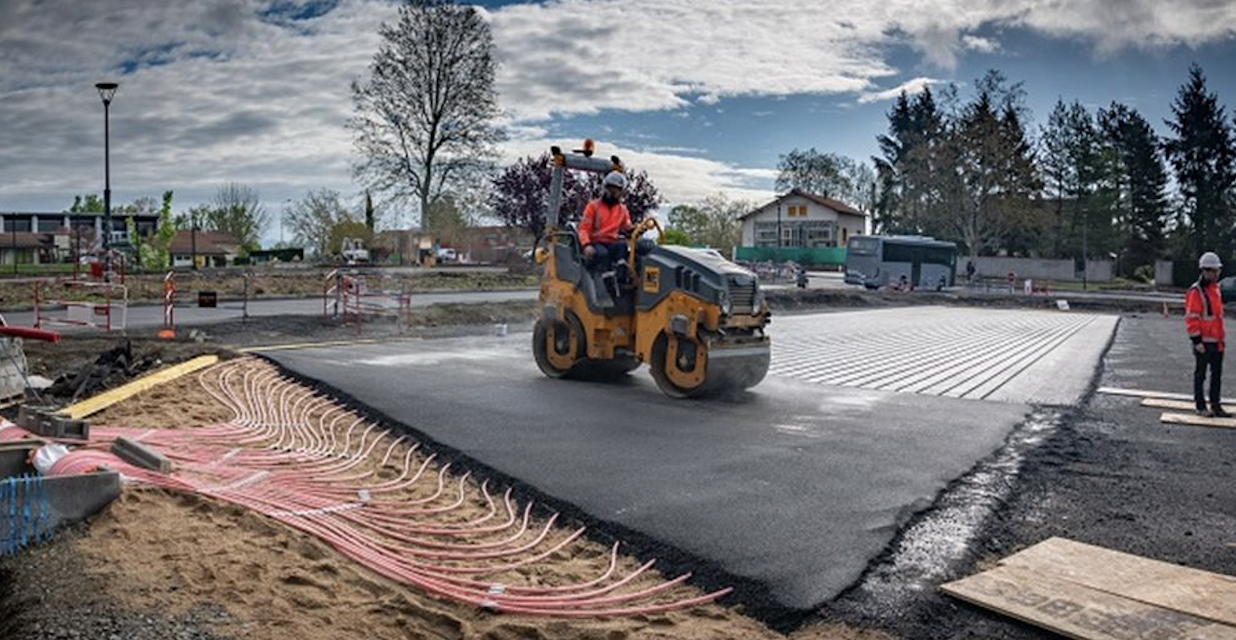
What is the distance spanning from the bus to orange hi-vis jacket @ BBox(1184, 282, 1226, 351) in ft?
115

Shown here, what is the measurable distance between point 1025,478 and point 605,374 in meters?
5.17

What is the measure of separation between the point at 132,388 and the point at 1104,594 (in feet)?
25.7

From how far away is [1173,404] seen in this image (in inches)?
371


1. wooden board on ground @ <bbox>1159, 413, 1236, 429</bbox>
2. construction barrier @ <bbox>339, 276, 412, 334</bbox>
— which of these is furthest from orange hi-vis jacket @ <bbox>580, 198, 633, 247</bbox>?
construction barrier @ <bbox>339, 276, 412, 334</bbox>

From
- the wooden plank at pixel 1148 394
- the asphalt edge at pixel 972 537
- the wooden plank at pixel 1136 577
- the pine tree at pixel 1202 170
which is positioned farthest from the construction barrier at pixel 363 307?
the pine tree at pixel 1202 170

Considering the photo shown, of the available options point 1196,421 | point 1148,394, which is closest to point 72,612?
point 1196,421

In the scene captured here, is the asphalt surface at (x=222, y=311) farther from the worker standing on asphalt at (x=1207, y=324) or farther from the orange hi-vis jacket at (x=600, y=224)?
the worker standing on asphalt at (x=1207, y=324)

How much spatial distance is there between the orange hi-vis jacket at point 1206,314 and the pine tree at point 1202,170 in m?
52.8

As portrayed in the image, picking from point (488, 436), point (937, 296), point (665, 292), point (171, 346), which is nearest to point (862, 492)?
point (488, 436)

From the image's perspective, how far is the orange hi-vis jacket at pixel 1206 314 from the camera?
29.0 ft

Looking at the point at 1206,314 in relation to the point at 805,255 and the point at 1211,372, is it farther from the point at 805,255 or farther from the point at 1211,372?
the point at 805,255

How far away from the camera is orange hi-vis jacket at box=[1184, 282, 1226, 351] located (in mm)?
8828

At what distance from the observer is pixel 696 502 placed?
5.18 m

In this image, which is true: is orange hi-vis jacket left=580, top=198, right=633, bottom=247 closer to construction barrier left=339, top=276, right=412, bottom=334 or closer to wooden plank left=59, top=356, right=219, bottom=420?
wooden plank left=59, top=356, right=219, bottom=420
